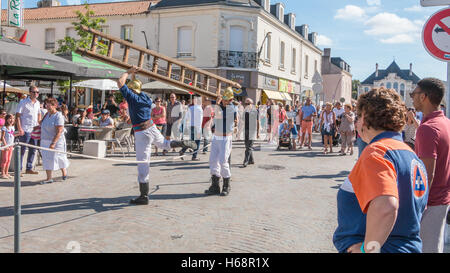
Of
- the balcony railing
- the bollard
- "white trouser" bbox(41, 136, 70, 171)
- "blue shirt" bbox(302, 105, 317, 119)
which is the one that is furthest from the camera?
the balcony railing

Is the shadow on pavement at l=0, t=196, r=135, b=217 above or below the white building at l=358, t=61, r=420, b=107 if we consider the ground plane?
below

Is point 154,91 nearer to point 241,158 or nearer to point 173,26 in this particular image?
point 173,26

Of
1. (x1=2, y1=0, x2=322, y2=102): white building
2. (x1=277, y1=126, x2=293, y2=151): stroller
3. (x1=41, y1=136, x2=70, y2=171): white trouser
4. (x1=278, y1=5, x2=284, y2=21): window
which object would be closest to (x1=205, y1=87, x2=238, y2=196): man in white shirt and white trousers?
(x1=41, y1=136, x2=70, y2=171): white trouser

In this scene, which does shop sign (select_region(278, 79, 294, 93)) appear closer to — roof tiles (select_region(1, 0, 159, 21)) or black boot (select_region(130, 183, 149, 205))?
roof tiles (select_region(1, 0, 159, 21))

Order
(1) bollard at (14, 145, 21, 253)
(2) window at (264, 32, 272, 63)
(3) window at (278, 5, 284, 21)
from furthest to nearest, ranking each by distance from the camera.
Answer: (3) window at (278, 5, 284, 21)
(2) window at (264, 32, 272, 63)
(1) bollard at (14, 145, 21, 253)

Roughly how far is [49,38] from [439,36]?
33.6 metres

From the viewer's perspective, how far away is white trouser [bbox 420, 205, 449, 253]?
284 cm

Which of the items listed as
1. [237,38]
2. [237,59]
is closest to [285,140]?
[237,59]

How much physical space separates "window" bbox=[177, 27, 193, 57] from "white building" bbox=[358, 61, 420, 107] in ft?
236

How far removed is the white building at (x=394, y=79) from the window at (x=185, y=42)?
2834 inches

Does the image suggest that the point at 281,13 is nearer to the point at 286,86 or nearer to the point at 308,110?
the point at 286,86

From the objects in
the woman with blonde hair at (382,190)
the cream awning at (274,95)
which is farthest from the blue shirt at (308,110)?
the cream awning at (274,95)

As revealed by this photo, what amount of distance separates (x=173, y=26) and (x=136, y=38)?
3106 millimetres

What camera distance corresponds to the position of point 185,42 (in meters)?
28.2
